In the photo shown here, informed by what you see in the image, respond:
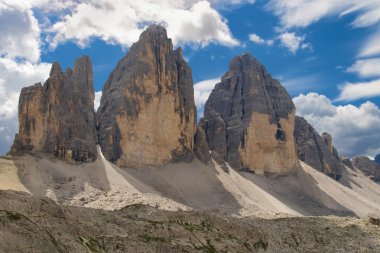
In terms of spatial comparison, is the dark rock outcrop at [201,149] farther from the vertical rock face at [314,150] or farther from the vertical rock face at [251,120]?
the vertical rock face at [314,150]

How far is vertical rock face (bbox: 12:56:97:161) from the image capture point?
95425 mm

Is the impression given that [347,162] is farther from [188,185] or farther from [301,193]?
[188,185]

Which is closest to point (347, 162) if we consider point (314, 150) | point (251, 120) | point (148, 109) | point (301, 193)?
point (314, 150)

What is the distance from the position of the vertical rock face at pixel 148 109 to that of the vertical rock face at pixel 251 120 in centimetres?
1964

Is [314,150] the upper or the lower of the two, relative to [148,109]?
lower

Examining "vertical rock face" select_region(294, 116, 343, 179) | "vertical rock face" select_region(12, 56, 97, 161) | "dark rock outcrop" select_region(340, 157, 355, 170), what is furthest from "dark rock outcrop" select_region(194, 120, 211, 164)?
"dark rock outcrop" select_region(340, 157, 355, 170)

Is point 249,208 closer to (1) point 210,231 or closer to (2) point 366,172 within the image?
(1) point 210,231

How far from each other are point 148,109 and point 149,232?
75.9 m

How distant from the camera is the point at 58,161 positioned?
3750 inches

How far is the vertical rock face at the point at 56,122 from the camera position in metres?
95.4

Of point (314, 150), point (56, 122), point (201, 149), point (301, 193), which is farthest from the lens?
point (314, 150)

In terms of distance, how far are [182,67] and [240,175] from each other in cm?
2964

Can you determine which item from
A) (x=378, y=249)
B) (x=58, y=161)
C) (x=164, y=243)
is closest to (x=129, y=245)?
(x=164, y=243)

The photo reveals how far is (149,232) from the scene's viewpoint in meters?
39.2
